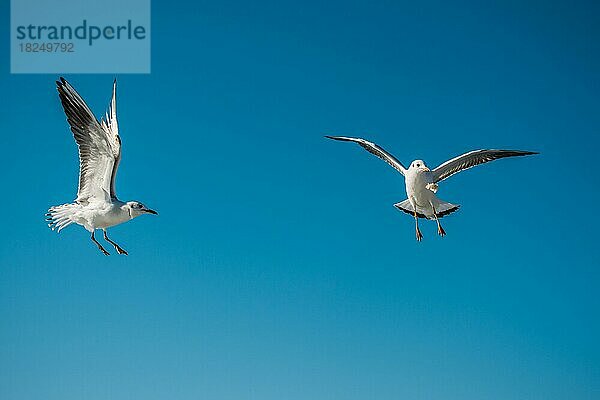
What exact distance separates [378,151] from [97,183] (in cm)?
337

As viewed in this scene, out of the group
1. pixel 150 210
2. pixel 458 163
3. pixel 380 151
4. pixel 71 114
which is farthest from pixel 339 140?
pixel 71 114

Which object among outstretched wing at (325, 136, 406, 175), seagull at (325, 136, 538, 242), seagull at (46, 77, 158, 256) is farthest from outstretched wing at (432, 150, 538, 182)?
seagull at (46, 77, 158, 256)

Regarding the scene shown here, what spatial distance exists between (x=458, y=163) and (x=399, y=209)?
0.88 meters

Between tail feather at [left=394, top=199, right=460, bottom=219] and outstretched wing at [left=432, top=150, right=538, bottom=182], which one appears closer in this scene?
outstretched wing at [left=432, top=150, right=538, bottom=182]

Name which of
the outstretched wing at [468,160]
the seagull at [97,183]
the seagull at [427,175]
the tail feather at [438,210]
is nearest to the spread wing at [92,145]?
the seagull at [97,183]

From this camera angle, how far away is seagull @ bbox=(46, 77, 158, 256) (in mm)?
10594

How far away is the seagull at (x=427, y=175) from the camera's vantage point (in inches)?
451

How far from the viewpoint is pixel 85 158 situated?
10.8 m

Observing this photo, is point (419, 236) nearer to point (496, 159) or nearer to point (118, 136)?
point (496, 159)

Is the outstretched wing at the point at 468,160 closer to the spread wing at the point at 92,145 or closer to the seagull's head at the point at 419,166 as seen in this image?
the seagull's head at the point at 419,166

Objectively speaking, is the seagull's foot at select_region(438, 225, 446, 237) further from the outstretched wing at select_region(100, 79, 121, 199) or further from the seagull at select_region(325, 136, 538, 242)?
the outstretched wing at select_region(100, 79, 121, 199)

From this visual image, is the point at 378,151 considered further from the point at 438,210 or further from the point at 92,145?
the point at 92,145

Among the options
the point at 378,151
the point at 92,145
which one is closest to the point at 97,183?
the point at 92,145

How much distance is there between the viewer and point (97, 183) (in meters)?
10.9
